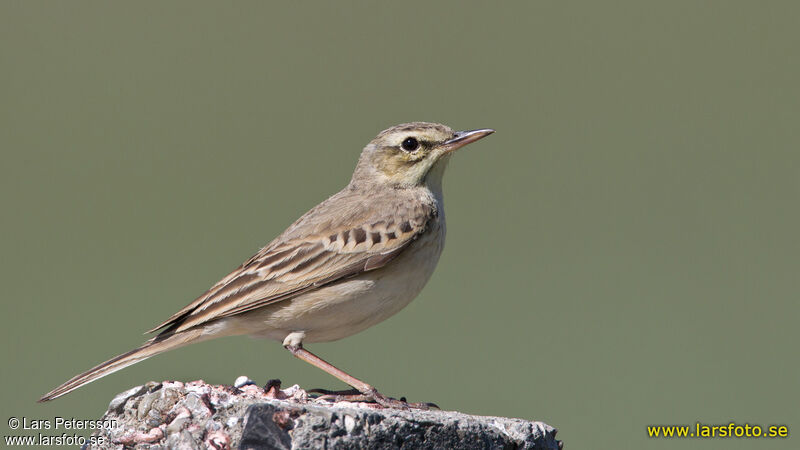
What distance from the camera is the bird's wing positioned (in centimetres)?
575

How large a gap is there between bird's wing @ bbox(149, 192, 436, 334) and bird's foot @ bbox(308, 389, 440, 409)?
2.54 ft

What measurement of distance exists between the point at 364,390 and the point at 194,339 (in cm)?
117

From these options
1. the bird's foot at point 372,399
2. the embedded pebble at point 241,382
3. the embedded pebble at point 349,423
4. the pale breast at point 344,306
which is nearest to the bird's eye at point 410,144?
the pale breast at point 344,306

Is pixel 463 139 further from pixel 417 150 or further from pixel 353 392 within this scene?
pixel 353 392

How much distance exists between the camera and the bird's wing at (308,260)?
227 inches

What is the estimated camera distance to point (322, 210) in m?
6.86

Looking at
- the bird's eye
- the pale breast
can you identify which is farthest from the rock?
the bird's eye

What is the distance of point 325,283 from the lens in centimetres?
601

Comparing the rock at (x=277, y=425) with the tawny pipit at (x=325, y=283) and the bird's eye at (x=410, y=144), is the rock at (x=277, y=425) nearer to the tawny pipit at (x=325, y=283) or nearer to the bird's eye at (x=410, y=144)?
the tawny pipit at (x=325, y=283)

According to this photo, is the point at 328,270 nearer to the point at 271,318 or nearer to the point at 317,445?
the point at 271,318

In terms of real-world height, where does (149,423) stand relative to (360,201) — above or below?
below

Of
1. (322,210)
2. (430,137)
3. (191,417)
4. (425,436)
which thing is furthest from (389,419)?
(430,137)

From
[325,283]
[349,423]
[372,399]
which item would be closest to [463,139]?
[325,283]

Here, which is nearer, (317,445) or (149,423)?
(317,445)
